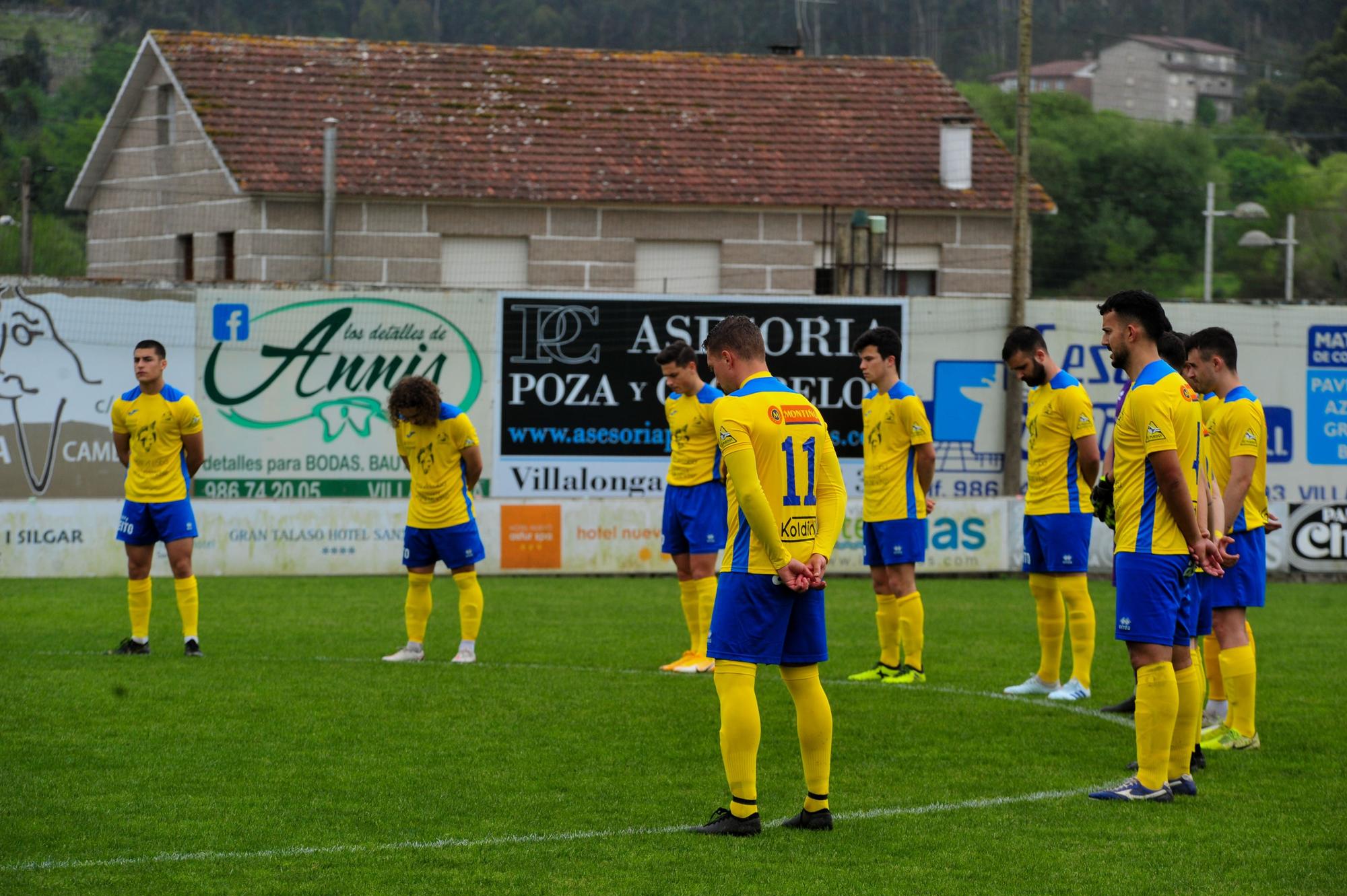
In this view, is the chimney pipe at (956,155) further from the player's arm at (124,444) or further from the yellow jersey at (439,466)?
the player's arm at (124,444)

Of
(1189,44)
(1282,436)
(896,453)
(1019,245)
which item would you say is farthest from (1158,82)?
(896,453)

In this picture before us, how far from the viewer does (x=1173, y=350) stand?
28.0 feet

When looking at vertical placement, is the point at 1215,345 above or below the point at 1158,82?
below

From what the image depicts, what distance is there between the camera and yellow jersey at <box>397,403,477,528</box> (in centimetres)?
1127

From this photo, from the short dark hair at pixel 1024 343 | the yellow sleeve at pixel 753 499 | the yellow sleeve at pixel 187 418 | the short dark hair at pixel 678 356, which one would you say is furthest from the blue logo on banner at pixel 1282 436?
the yellow sleeve at pixel 753 499

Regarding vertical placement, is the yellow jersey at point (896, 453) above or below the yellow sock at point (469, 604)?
above

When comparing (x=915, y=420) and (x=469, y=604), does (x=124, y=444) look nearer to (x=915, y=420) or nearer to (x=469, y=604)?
(x=469, y=604)

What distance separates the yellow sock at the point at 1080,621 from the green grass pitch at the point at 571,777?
0.71 ft

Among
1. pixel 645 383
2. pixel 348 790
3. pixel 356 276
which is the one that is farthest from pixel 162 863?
pixel 356 276

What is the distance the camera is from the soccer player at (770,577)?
6.68m

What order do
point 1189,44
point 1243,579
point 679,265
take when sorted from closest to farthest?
1. point 1243,579
2. point 679,265
3. point 1189,44

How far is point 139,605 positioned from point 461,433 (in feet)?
8.53

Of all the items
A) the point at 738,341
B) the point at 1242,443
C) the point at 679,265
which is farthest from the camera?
the point at 679,265

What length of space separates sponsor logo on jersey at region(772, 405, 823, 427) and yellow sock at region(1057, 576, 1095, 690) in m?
4.23
